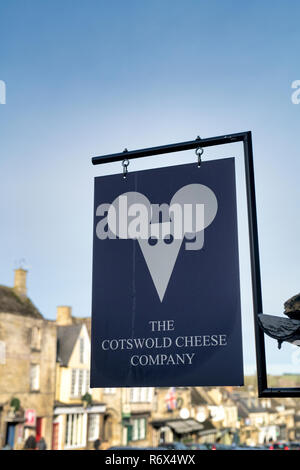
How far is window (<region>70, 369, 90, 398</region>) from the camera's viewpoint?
38938 millimetres

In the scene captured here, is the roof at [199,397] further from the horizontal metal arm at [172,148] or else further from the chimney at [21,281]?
the horizontal metal arm at [172,148]

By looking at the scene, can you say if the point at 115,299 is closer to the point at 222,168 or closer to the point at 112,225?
the point at 112,225

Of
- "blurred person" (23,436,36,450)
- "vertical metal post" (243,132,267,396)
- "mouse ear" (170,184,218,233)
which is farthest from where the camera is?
"blurred person" (23,436,36,450)

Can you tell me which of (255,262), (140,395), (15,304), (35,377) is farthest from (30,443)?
(255,262)

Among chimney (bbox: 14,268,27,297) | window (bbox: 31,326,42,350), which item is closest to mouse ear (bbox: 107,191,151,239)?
window (bbox: 31,326,42,350)

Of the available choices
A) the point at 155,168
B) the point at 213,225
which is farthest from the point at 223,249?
the point at 155,168

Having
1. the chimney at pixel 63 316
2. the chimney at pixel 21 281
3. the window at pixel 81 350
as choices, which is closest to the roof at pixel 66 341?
the window at pixel 81 350

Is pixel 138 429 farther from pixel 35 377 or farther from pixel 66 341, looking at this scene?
pixel 35 377

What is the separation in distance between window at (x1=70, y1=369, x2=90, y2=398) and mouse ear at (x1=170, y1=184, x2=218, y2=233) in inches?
1408

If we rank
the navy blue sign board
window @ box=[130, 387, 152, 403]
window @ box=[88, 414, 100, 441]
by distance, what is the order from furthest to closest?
window @ box=[130, 387, 152, 403]
window @ box=[88, 414, 100, 441]
the navy blue sign board

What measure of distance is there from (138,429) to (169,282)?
4338 centimetres

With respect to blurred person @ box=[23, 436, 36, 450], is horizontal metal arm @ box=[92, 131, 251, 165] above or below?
above

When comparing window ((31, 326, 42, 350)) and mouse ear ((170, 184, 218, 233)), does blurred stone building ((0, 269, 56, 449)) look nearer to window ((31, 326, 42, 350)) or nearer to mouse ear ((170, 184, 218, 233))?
window ((31, 326, 42, 350))

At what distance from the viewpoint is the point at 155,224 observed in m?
5.15
